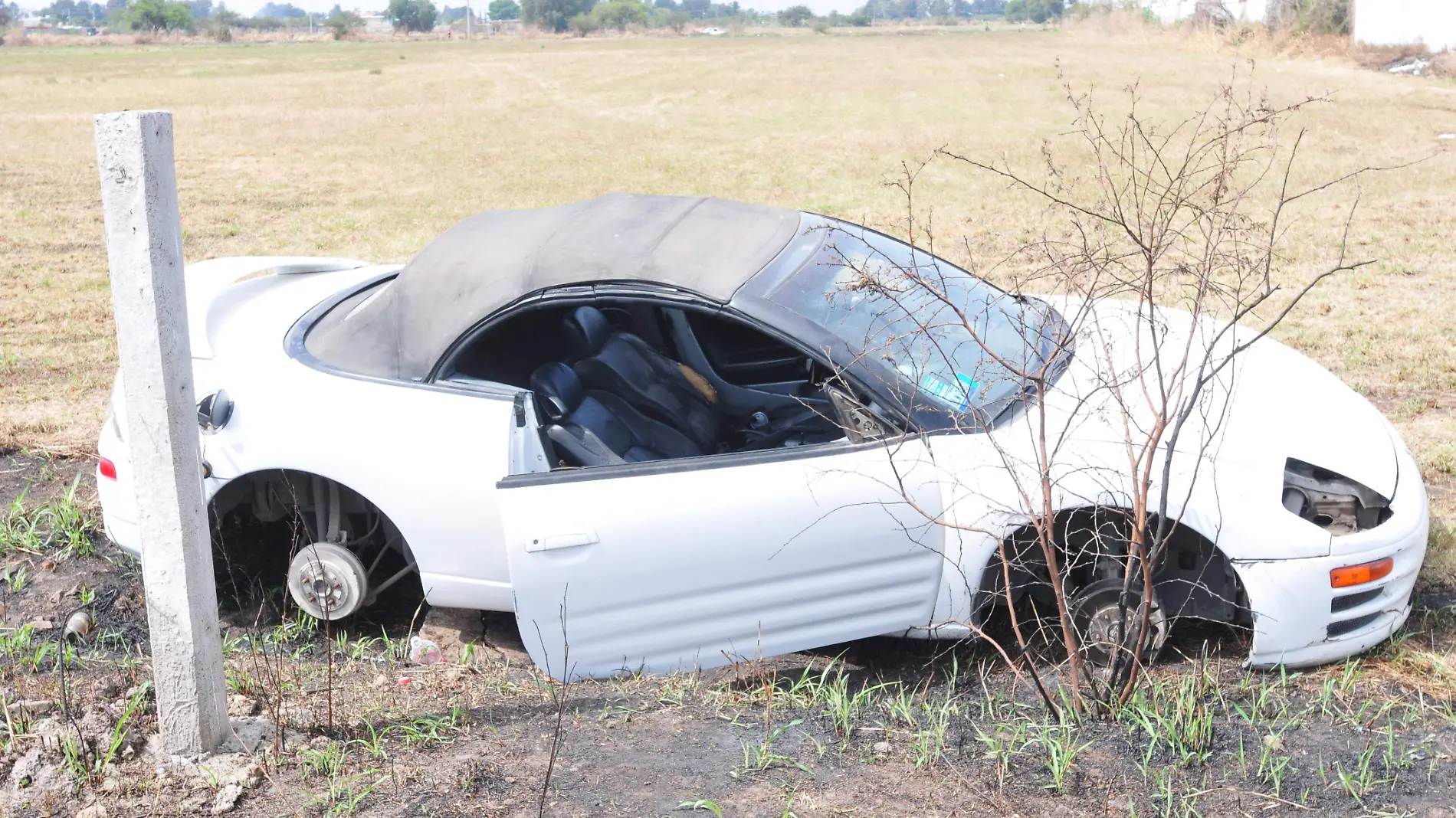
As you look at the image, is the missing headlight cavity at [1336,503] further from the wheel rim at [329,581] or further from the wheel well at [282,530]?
the wheel rim at [329,581]

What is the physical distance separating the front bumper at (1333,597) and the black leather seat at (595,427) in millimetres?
1886

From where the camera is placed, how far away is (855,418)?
3713 millimetres

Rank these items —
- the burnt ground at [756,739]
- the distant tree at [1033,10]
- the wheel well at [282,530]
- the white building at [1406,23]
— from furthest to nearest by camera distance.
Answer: the distant tree at [1033,10] < the white building at [1406,23] < the wheel well at [282,530] < the burnt ground at [756,739]

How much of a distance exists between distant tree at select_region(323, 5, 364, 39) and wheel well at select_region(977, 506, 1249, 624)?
293ft

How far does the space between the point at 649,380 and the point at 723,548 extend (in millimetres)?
1151

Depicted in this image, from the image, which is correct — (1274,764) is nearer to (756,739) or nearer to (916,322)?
(756,739)

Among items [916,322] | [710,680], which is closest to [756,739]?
[710,680]

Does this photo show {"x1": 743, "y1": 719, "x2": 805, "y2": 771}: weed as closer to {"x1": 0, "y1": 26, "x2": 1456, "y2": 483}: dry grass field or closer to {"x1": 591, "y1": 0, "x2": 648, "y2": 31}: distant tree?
{"x1": 0, "y1": 26, "x2": 1456, "y2": 483}: dry grass field

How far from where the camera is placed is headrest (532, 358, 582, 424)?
4.07m

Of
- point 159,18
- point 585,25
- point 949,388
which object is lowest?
point 949,388

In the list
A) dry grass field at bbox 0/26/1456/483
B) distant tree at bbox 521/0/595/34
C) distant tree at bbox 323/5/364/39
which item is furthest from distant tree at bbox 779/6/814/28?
dry grass field at bbox 0/26/1456/483

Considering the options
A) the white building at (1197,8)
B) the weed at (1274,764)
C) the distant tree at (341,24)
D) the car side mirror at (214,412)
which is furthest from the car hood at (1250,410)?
the distant tree at (341,24)

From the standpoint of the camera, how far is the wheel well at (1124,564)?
3584 mm

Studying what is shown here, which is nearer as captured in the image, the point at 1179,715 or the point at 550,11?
the point at 1179,715
